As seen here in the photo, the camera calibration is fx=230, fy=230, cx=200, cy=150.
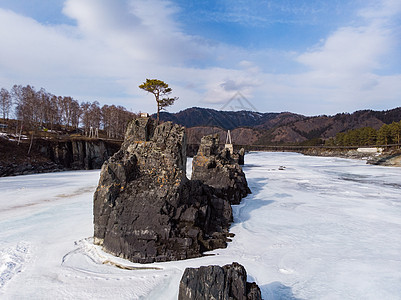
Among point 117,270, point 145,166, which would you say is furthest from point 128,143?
point 117,270

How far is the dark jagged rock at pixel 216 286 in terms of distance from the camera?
140 inches

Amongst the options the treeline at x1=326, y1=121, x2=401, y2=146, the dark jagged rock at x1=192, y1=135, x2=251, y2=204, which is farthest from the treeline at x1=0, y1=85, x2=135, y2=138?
the treeline at x1=326, y1=121, x2=401, y2=146

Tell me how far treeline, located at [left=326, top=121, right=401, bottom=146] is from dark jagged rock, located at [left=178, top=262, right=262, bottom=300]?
228 feet

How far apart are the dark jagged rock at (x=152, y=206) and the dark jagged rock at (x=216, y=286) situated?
2.39 m

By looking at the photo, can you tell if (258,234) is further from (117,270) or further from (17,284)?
(17,284)

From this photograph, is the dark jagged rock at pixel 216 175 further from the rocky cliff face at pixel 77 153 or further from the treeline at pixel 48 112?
the treeline at pixel 48 112

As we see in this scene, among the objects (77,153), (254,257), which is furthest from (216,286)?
(77,153)

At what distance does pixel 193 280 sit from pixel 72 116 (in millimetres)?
66999

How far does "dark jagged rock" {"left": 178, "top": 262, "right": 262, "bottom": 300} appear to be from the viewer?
3.55 metres

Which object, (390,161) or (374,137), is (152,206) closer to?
(390,161)

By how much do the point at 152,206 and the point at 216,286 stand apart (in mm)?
3446

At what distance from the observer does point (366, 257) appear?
256 inches

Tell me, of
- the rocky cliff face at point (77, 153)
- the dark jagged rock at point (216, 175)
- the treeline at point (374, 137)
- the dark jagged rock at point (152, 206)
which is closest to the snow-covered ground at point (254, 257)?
the dark jagged rock at point (152, 206)

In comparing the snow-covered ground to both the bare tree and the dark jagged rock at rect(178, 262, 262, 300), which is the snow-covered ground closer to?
the dark jagged rock at rect(178, 262, 262, 300)
